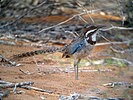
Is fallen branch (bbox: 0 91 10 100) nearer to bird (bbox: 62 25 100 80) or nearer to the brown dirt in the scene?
the brown dirt

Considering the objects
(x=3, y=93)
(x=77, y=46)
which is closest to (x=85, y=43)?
(x=77, y=46)

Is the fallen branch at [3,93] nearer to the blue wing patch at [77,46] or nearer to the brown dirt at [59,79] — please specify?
the brown dirt at [59,79]

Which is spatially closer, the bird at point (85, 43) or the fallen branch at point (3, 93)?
the fallen branch at point (3, 93)

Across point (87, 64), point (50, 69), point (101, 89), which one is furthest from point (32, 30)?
point (101, 89)

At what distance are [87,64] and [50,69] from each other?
139cm

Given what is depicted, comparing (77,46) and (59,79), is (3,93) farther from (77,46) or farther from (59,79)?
(77,46)

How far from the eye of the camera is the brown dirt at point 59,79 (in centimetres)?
650

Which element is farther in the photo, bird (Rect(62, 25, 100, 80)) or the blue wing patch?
the blue wing patch

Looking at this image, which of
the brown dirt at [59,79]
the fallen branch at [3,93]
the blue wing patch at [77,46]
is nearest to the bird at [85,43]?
the blue wing patch at [77,46]

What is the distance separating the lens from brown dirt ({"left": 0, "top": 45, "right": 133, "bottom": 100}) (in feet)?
21.3

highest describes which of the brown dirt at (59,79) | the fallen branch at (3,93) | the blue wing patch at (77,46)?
the blue wing patch at (77,46)

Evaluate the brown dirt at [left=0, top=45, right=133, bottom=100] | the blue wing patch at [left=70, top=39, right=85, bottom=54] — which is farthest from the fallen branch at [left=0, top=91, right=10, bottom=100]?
the blue wing patch at [left=70, top=39, right=85, bottom=54]

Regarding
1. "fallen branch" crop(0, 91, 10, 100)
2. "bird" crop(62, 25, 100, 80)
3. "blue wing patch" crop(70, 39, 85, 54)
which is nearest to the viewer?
"fallen branch" crop(0, 91, 10, 100)

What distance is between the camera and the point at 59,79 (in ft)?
25.6
